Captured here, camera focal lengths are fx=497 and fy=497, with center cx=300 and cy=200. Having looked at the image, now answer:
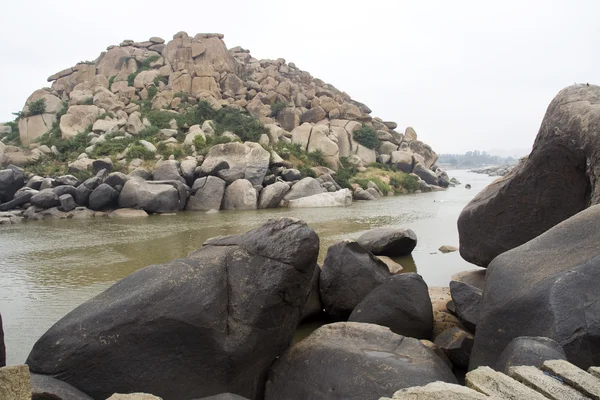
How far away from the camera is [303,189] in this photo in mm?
25547

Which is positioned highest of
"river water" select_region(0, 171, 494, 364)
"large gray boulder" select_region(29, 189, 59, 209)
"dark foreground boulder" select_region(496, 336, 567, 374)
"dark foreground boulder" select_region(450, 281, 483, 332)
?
"large gray boulder" select_region(29, 189, 59, 209)

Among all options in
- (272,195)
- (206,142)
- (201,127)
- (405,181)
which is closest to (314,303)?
(272,195)

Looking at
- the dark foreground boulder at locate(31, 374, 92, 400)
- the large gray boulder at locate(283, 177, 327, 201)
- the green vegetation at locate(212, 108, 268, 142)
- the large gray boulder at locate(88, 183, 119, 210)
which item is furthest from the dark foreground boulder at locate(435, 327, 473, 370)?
the green vegetation at locate(212, 108, 268, 142)

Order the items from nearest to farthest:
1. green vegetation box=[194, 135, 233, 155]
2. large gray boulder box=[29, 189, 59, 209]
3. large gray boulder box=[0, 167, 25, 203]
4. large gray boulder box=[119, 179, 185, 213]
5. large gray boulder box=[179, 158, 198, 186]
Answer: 1. large gray boulder box=[29, 189, 59, 209]
2. large gray boulder box=[119, 179, 185, 213]
3. large gray boulder box=[0, 167, 25, 203]
4. large gray boulder box=[179, 158, 198, 186]
5. green vegetation box=[194, 135, 233, 155]

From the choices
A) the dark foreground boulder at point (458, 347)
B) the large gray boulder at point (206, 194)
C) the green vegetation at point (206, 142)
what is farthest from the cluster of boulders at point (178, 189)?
the dark foreground boulder at point (458, 347)

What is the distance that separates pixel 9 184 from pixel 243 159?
10647 mm

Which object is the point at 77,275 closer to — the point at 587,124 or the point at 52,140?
the point at 587,124

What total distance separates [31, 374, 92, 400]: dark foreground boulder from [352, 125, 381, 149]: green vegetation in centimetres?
3635

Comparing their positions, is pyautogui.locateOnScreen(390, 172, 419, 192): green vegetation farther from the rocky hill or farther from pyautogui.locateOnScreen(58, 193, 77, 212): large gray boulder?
pyautogui.locateOnScreen(58, 193, 77, 212): large gray boulder

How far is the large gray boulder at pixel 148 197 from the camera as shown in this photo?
2111 cm

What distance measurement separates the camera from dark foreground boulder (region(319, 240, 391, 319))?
7.33 m

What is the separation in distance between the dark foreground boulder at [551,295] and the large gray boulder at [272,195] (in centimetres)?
1925

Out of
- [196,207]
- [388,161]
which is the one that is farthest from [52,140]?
[388,161]

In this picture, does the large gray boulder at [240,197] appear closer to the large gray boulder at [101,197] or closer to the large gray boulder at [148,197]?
the large gray boulder at [148,197]
